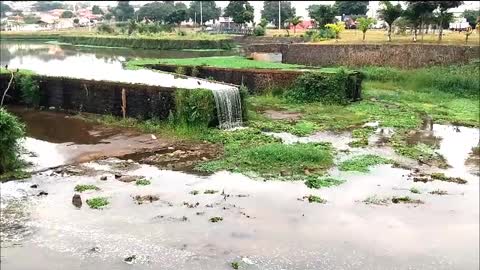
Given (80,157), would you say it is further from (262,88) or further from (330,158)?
(262,88)

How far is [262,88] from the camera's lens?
84.0ft

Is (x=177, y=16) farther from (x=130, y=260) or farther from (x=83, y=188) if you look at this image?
(x=130, y=260)

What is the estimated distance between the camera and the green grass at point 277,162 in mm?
13688

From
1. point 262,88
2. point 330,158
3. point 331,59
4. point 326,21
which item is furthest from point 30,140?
point 326,21

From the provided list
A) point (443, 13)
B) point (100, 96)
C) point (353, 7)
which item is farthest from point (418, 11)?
point (353, 7)

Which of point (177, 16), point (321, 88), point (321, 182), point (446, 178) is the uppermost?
point (177, 16)

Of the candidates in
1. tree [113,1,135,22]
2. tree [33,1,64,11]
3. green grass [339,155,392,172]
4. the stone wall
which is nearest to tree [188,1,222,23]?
tree [113,1,135,22]

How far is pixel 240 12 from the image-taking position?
67.1m

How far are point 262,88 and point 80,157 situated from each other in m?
11.9

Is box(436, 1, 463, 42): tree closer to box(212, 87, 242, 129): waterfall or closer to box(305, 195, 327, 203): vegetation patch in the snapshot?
box(212, 87, 242, 129): waterfall

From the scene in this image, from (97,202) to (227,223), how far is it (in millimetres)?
2915

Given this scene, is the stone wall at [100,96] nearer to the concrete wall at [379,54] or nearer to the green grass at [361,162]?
the green grass at [361,162]

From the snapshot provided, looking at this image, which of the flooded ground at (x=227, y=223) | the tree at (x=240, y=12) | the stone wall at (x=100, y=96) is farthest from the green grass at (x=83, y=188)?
the tree at (x=240, y=12)

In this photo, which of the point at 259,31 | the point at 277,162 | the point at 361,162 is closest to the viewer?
the point at 277,162
